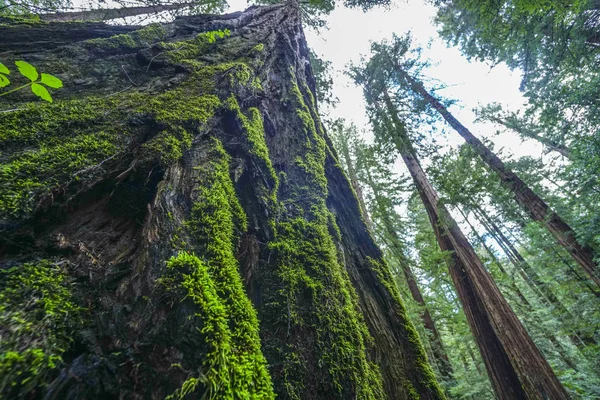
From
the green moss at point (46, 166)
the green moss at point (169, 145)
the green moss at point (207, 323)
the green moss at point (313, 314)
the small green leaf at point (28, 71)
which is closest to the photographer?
the green moss at point (207, 323)

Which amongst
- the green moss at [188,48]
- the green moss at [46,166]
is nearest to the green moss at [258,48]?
the green moss at [188,48]

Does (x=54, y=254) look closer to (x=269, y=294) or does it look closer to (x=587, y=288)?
(x=269, y=294)

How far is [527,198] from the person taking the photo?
8.03m

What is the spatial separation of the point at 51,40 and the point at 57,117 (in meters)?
2.58

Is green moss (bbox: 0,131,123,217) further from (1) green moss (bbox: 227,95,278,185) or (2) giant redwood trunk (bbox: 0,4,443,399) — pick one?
(1) green moss (bbox: 227,95,278,185)

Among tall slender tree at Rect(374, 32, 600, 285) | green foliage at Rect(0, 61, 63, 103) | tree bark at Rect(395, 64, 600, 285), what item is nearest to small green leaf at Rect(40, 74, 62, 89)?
green foliage at Rect(0, 61, 63, 103)

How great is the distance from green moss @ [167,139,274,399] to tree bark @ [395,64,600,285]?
387 inches

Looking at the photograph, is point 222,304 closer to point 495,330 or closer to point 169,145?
point 169,145

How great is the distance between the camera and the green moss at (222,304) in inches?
42.9

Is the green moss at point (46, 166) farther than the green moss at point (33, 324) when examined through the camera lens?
Yes

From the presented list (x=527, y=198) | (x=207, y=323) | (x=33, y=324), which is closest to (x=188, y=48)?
(x=33, y=324)

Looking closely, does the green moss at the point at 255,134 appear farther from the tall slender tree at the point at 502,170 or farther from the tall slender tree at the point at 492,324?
the tall slender tree at the point at 502,170

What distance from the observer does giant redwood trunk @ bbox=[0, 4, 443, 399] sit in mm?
1137

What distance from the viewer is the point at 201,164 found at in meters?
2.31
